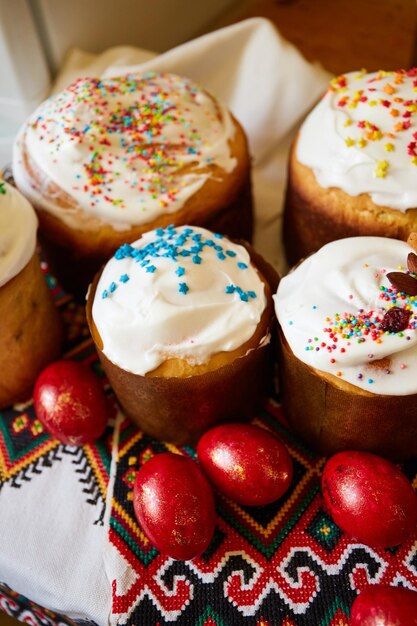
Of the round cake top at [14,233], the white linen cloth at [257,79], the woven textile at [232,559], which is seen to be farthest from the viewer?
the white linen cloth at [257,79]

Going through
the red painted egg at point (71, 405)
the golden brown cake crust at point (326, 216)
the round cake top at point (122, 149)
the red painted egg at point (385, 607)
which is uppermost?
the round cake top at point (122, 149)

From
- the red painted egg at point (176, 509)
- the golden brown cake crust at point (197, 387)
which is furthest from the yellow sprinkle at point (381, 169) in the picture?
the red painted egg at point (176, 509)

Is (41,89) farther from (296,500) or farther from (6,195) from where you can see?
(296,500)

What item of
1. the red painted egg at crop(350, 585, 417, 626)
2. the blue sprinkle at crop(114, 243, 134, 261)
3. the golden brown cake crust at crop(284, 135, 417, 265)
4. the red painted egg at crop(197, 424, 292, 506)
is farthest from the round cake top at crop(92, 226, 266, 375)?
the red painted egg at crop(350, 585, 417, 626)

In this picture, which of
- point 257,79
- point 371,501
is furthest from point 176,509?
point 257,79

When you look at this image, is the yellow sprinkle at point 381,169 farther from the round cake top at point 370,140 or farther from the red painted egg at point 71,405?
the red painted egg at point 71,405

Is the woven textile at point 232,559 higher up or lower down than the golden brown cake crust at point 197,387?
lower down

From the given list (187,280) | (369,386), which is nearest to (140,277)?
(187,280)
